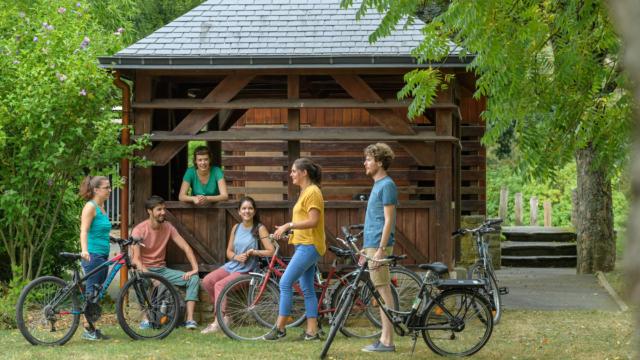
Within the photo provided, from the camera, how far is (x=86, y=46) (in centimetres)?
1159

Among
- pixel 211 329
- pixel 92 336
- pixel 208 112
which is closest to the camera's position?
pixel 92 336

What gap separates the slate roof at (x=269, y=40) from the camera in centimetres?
1082

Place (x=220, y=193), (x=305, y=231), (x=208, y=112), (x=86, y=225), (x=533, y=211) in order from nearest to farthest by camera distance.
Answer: (x=305, y=231) → (x=86, y=225) → (x=220, y=193) → (x=208, y=112) → (x=533, y=211)

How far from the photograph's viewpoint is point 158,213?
1033 centimetres

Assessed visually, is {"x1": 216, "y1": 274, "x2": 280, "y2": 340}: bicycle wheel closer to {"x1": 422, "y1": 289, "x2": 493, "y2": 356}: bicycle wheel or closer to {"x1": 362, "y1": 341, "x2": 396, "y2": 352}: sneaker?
{"x1": 362, "y1": 341, "x2": 396, "y2": 352}: sneaker

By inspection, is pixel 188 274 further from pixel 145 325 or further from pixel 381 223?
pixel 381 223

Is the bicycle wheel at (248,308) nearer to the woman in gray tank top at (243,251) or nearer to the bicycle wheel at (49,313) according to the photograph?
the woman in gray tank top at (243,251)

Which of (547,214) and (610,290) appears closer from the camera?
(610,290)

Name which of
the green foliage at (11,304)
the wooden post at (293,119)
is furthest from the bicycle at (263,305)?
the green foliage at (11,304)

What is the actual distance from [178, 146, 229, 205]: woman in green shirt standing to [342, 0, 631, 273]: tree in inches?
106

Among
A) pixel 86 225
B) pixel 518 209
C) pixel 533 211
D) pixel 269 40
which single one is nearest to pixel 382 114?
pixel 269 40

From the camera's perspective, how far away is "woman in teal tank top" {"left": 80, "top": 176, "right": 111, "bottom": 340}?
9.40 m

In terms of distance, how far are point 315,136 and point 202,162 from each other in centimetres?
132

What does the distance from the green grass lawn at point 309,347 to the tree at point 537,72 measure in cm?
169
